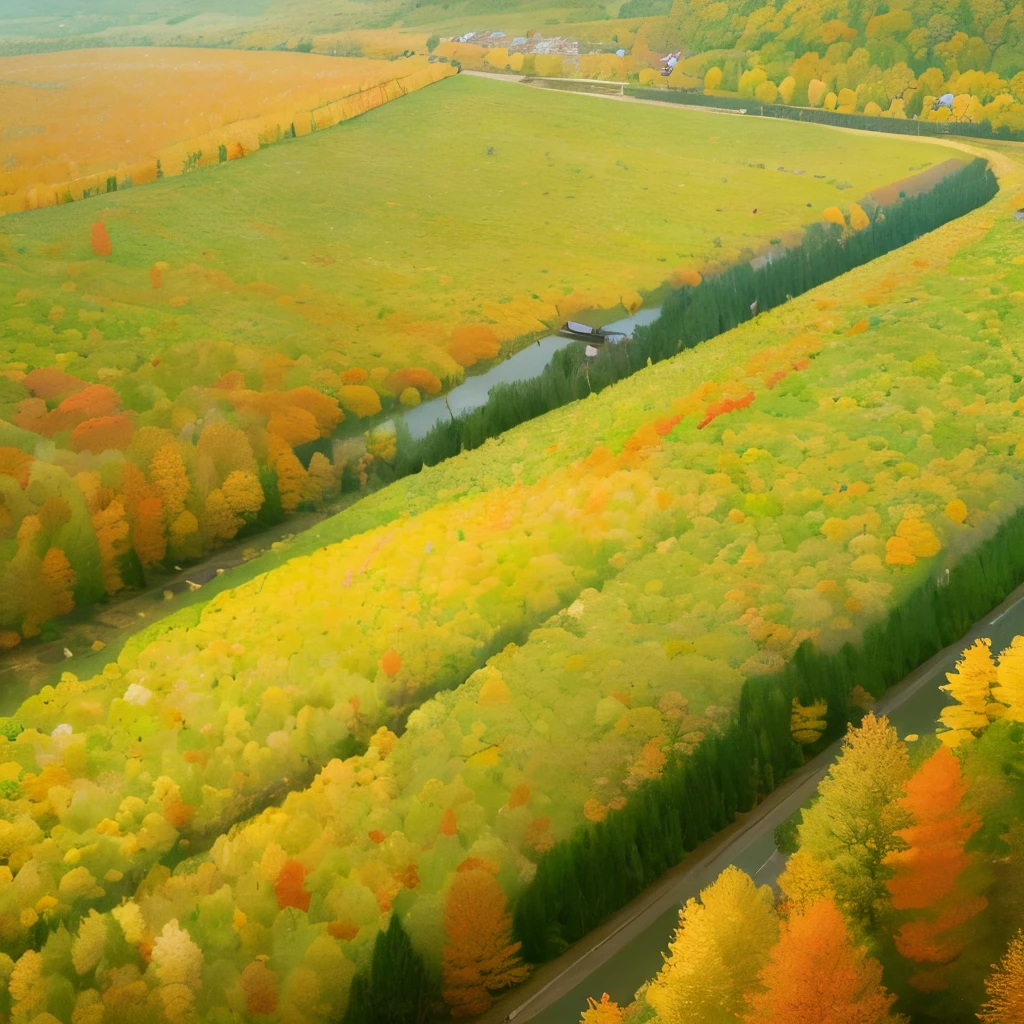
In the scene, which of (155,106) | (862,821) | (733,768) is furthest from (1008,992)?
(155,106)

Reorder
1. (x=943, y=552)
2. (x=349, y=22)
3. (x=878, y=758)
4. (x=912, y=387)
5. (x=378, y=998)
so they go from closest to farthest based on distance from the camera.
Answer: (x=378, y=998) < (x=878, y=758) < (x=943, y=552) < (x=912, y=387) < (x=349, y=22)

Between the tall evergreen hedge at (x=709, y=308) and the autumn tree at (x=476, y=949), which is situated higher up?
the tall evergreen hedge at (x=709, y=308)

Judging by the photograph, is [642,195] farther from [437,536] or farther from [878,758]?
[878,758]

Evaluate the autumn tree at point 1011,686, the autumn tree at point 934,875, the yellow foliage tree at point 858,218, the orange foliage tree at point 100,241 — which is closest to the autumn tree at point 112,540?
the orange foliage tree at point 100,241

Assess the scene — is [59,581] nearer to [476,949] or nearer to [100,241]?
[476,949]

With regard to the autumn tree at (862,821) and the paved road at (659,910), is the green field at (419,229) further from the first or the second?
the autumn tree at (862,821)

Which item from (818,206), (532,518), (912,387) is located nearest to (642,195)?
(818,206)
